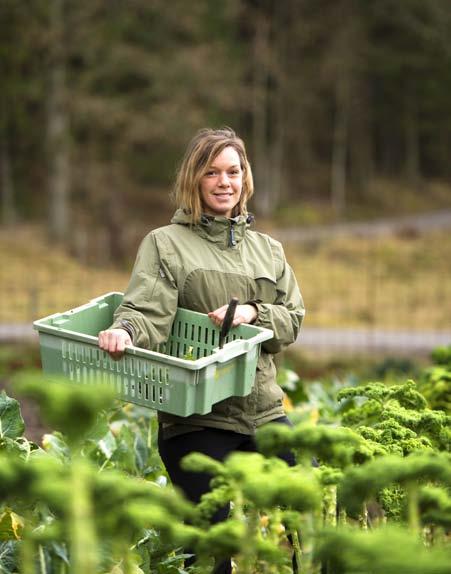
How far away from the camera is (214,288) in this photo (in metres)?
3.77

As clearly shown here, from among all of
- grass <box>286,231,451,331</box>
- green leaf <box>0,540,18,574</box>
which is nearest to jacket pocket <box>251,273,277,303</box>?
green leaf <box>0,540,18,574</box>

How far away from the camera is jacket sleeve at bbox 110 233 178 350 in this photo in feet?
11.9

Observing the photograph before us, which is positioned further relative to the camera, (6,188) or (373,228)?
(373,228)

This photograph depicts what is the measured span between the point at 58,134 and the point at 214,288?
23055 millimetres

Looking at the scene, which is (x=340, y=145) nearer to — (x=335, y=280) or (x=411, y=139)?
(x=411, y=139)

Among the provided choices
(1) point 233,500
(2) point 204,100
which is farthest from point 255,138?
(1) point 233,500

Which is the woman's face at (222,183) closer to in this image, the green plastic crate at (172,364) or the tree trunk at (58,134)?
the green plastic crate at (172,364)

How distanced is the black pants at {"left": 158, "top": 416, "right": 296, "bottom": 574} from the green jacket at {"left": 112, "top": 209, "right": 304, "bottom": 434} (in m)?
0.05

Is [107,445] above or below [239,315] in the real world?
below

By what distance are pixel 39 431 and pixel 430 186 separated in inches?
1563

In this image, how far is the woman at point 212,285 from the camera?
3654 mm

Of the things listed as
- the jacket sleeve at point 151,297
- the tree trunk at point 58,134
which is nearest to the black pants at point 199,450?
the jacket sleeve at point 151,297

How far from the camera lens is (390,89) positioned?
136 ft

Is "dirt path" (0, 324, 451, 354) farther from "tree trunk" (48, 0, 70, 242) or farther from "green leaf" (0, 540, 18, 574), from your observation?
"tree trunk" (48, 0, 70, 242)
